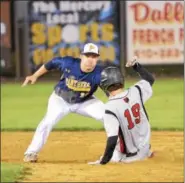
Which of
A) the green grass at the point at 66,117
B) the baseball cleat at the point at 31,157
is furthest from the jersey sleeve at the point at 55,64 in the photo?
the green grass at the point at 66,117

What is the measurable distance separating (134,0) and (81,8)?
5.80 ft

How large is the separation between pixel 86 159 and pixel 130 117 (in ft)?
7.39

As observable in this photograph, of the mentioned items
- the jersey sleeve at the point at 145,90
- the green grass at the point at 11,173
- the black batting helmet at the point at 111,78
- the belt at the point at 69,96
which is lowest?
the green grass at the point at 11,173

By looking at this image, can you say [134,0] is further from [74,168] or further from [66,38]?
[74,168]

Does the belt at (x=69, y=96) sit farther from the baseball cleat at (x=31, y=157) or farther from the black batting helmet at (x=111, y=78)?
the black batting helmet at (x=111, y=78)

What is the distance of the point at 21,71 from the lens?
2195 cm

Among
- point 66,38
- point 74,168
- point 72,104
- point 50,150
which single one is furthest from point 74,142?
point 66,38

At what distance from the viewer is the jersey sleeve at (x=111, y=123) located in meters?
6.68

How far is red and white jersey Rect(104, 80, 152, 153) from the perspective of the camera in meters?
6.71

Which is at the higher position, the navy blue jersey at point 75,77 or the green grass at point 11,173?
the navy blue jersey at point 75,77

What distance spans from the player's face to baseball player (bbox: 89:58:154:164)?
119 centimetres

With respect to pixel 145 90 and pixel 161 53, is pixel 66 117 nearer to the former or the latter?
pixel 145 90

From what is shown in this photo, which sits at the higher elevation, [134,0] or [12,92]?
[134,0]

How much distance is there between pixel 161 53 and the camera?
70.4 ft
